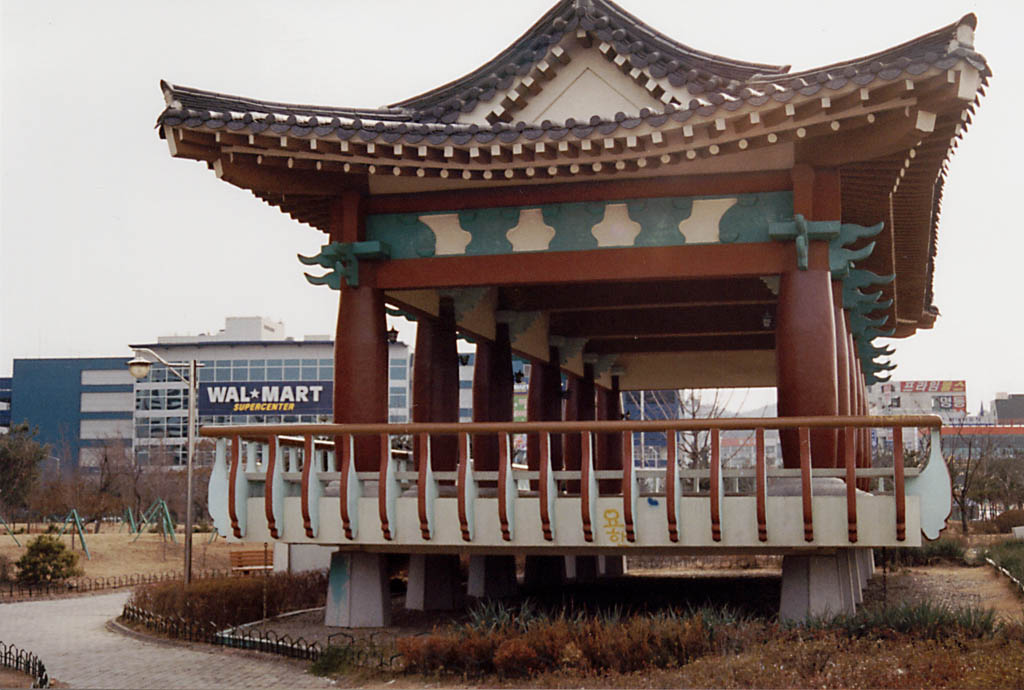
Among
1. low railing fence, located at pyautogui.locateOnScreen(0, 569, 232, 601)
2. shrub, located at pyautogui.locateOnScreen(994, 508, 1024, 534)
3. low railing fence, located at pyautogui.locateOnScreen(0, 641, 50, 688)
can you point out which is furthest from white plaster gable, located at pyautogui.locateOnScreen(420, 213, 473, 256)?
shrub, located at pyautogui.locateOnScreen(994, 508, 1024, 534)

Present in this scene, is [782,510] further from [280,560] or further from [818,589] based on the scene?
[280,560]

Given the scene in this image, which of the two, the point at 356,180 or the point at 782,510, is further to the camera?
the point at 356,180

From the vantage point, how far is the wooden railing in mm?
10555

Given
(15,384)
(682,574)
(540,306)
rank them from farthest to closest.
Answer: (15,384) < (682,574) < (540,306)

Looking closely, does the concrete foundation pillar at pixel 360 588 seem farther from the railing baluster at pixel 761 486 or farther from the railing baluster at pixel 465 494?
the railing baluster at pixel 761 486

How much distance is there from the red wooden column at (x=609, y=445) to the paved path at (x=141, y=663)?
9.04 meters

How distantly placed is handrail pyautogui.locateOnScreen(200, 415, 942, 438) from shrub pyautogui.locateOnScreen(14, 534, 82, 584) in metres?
17.2

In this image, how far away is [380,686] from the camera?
10094mm

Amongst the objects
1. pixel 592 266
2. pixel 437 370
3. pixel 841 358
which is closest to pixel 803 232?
pixel 592 266

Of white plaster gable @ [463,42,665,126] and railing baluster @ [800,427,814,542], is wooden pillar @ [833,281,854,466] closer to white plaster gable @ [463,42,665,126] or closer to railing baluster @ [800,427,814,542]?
railing baluster @ [800,427,814,542]

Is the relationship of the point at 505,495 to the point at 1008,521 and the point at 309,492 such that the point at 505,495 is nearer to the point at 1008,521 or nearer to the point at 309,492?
the point at 309,492

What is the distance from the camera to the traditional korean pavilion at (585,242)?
10.8 m

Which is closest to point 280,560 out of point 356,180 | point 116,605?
point 116,605

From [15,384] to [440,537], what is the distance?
90.6 metres
